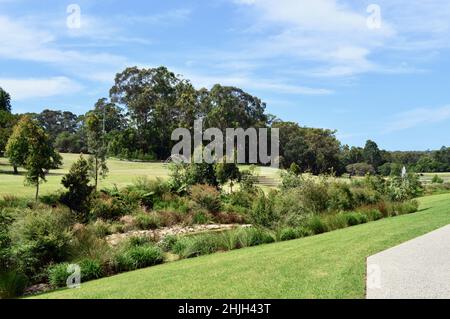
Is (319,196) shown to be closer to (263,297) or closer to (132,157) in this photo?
(263,297)

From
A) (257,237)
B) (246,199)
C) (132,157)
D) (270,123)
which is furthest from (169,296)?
(270,123)

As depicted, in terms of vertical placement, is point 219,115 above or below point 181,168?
above

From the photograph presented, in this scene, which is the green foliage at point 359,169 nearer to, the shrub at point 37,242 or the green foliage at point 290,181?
the green foliage at point 290,181

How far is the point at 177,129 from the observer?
59.9m

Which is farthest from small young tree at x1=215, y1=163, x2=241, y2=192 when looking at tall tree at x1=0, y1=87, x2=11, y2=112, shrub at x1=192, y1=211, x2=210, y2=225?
tall tree at x1=0, y1=87, x2=11, y2=112

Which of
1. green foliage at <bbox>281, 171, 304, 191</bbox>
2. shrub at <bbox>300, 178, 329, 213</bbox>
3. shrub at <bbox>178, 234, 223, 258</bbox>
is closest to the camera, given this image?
shrub at <bbox>178, 234, 223, 258</bbox>

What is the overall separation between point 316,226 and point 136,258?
6611mm

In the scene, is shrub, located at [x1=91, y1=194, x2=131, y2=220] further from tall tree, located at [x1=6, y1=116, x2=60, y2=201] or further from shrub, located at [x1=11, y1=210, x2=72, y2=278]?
shrub, located at [x1=11, y1=210, x2=72, y2=278]

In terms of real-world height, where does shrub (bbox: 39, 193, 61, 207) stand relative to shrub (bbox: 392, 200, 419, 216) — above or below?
above

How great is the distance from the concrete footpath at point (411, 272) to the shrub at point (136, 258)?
18.0 feet

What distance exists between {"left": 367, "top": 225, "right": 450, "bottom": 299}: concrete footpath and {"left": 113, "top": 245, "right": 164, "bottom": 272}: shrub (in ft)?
18.0

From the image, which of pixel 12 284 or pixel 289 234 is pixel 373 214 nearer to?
pixel 289 234

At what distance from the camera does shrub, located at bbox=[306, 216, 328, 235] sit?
15.5 m
